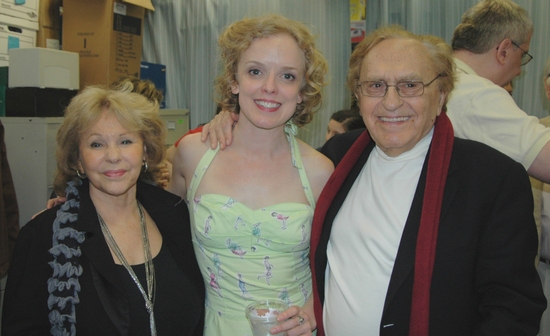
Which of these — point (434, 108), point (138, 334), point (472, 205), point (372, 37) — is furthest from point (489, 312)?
point (138, 334)

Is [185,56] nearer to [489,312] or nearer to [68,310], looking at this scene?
[68,310]

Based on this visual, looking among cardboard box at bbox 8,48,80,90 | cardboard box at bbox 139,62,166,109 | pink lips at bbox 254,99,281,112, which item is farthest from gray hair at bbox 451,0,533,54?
cardboard box at bbox 139,62,166,109

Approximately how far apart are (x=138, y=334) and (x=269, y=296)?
0.47m

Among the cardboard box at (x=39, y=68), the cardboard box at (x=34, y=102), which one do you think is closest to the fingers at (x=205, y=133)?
the cardboard box at (x=34, y=102)

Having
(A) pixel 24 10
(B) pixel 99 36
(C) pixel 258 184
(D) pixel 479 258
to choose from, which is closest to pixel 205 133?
(C) pixel 258 184

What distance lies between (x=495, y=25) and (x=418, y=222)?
1174mm

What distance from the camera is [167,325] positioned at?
1.61 meters

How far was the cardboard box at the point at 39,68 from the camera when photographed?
3529mm

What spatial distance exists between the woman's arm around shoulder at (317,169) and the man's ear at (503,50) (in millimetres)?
958

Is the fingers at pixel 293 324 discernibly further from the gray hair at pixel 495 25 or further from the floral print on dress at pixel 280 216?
the gray hair at pixel 495 25

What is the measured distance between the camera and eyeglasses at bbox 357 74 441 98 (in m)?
1.51

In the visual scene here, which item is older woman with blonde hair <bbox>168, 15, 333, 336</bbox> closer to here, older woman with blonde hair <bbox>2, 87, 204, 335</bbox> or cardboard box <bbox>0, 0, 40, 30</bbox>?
older woman with blonde hair <bbox>2, 87, 204, 335</bbox>

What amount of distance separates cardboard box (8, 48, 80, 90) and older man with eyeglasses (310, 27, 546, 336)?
2.77m

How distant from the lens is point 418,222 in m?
1.41
